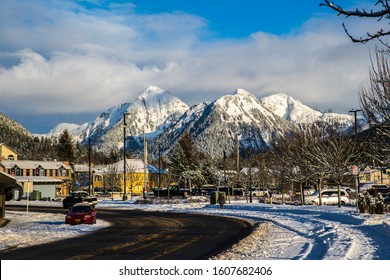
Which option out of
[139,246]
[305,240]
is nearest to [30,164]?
[139,246]

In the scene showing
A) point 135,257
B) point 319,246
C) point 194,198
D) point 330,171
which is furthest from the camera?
point 194,198

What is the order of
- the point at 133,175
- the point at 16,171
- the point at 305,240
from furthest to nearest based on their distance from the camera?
the point at 133,175 < the point at 16,171 < the point at 305,240

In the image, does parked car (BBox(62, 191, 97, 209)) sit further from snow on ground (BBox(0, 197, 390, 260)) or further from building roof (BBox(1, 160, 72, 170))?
building roof (BBox(1, 160, 72, 170))

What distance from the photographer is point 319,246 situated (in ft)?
54.4

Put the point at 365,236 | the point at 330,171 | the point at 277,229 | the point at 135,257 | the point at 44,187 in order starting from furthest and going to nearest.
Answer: the point at 44,187
the point at 330,171
the point at 277,229
the point at 365,236
the point at 135,257

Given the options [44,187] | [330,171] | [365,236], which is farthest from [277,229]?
[44,187]

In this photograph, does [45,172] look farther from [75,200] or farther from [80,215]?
[80,215]

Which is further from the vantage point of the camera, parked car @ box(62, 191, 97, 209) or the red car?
parked car @ box(62, 191, 97, 209)

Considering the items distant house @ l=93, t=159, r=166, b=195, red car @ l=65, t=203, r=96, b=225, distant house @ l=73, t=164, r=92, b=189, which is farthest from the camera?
distant house @ l=93, t=159, r=166, b=195

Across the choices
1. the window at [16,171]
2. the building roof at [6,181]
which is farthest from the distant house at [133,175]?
the building roof at [6,181]

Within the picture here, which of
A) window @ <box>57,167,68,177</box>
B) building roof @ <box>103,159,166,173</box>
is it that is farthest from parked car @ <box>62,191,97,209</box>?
building roof @ <box>103,159,166,173</box>

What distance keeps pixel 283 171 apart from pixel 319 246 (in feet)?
113

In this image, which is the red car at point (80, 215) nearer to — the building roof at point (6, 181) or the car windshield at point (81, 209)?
the car windshield at point (81, 209)

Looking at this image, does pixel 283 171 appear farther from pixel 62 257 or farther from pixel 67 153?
pixel 67 153
